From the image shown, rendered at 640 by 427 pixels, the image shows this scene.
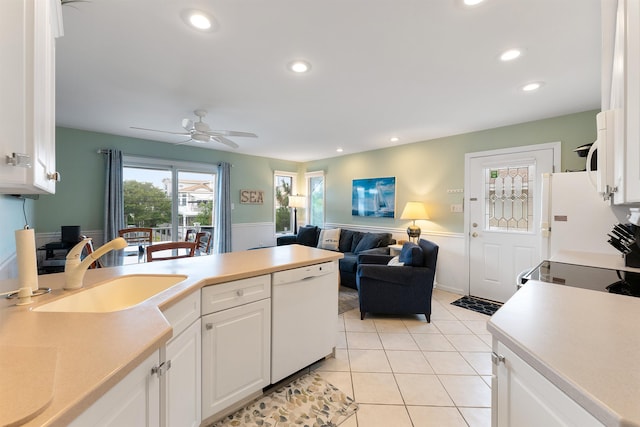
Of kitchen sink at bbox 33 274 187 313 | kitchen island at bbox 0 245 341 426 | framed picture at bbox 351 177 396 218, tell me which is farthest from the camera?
framed picture at bbox 351 177 396 218

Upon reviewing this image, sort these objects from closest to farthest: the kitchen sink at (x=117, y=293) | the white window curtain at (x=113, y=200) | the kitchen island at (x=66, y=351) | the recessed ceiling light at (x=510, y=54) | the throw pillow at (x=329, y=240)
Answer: the kitchen island at (x=66, y=351) → the kitchen sink at (x=117, y=293) → the recessed ceiling light at (x=510, y=54) → the white window curtain at (x=113, y=200) → the throw pillow at (x=329, y=240)

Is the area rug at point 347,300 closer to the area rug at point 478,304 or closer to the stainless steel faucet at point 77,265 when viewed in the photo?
the area rug at point 478,304

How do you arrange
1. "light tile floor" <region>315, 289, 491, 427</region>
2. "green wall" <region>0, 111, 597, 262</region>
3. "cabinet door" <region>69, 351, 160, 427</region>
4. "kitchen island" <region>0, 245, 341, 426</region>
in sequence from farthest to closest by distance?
"green wall" <region>0, 111, 597, 262</region>
"light tile floor" <region>315, 289, 491, 427</region>
"cabinet door" <region>69, 351, 160, 427</region>
"kitchen island" <region>0, 245, 341, 426</region>

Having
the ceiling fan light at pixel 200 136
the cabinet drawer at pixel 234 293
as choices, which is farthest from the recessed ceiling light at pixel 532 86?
the ceiling fan light at pixel 200 136

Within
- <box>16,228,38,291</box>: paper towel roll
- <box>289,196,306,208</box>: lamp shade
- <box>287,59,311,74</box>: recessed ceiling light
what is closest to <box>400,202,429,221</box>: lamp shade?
<box>289,196,306,208</box>: lamp shade

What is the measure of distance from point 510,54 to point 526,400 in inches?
86.8

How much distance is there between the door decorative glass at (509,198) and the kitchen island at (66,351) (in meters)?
3.88

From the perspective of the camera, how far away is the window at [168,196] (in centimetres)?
442

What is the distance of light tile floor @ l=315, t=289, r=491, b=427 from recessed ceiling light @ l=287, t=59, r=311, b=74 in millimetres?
2447

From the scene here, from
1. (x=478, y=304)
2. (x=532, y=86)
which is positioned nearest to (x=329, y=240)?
(x=478, y=304)

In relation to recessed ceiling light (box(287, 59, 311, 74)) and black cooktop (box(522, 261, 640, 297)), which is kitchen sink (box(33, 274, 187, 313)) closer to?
recessed ceiling light (box(287, 59, 311, 74))

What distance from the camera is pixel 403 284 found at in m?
3.02

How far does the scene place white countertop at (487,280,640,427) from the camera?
1.88 feet

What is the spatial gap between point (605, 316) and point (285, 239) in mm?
5027
